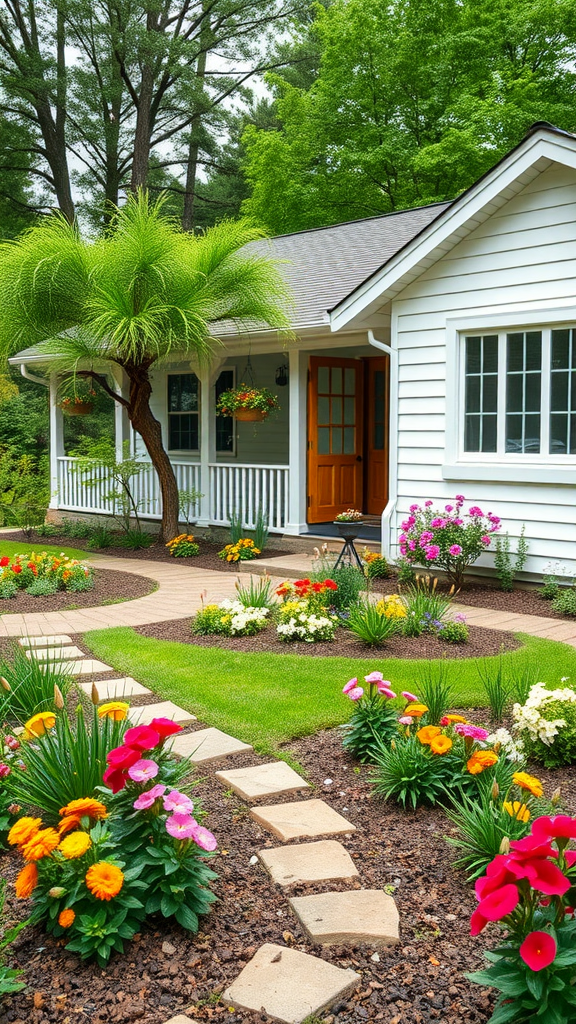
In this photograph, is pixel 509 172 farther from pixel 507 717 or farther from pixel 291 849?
pixel 291 849

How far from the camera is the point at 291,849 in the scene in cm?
305

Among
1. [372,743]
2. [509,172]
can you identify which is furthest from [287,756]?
[509,172]

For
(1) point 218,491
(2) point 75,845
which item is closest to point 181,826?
(2) point 75,845

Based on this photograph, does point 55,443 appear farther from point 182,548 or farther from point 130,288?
point 130,288

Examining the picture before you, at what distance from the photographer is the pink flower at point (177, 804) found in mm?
2466

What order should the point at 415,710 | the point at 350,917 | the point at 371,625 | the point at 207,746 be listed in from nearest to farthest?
the point at 350,917
the point at 415,710
the point at 207,746
the point at 371,625

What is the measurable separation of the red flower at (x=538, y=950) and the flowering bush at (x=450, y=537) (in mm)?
6104

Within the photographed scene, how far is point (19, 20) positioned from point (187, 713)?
82.4 ft

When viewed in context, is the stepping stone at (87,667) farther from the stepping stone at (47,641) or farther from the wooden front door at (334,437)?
the wooden front door at (334,437)

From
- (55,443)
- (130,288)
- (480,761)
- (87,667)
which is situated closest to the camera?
(480,761)

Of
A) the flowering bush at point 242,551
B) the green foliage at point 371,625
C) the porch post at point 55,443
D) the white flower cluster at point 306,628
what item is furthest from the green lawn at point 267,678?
the porch post at point 55,443

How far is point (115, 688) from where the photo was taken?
475 centimetres

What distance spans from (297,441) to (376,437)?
1.94 m

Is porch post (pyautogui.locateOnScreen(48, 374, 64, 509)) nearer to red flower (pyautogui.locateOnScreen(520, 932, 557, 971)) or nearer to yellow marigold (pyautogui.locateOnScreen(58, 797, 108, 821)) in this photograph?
yellow marigold (pyautogui.locateOnScreen(58, 797, 108, 821))
